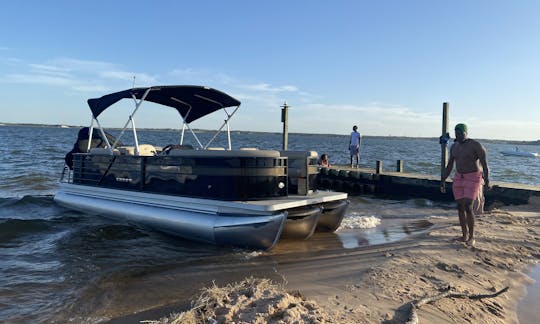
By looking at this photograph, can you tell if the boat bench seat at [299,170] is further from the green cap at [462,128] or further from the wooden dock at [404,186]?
the wooden dock at [404,186]

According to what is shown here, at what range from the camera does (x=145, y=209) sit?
24.6 feet

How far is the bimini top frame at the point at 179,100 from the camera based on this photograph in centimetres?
780

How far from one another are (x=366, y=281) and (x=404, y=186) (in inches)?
383

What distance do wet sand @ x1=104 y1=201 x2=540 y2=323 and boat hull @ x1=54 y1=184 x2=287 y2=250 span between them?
0.41 metres

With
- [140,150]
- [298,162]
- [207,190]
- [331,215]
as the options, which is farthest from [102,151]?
[331,215]

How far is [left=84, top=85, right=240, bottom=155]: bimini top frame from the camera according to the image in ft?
25.6

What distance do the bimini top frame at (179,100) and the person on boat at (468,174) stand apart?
14.8 ft

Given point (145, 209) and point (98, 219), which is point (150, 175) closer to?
point (145, 209)

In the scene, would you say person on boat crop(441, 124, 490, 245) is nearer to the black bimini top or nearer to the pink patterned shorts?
the pink patterned shorts

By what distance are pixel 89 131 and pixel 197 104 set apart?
249cm

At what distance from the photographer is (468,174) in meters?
6.31

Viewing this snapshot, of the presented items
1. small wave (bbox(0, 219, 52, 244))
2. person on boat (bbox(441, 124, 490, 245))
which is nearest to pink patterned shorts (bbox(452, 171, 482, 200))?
person on boat (bbox(441, 124, 490, 245))

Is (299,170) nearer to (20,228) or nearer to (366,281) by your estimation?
(366,281)

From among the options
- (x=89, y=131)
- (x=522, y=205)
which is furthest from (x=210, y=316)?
(x=522, y=205)
